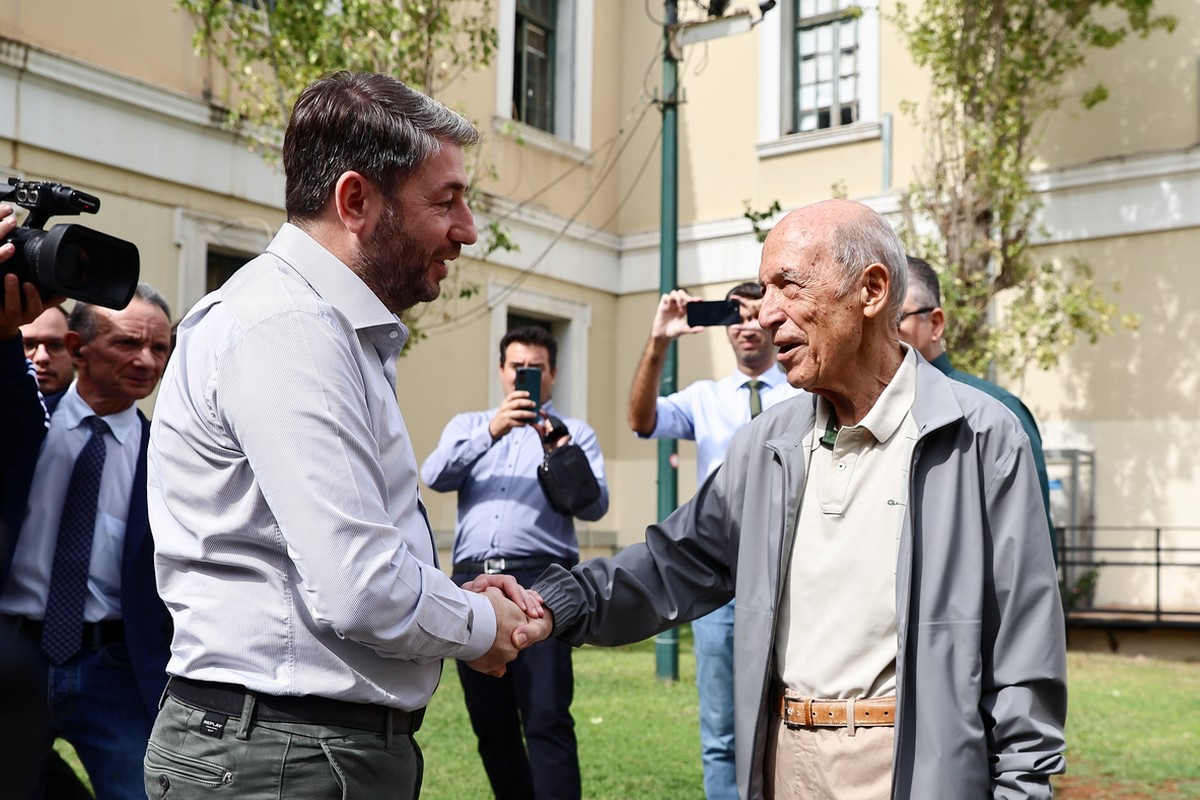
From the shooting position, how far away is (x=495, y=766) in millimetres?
5707

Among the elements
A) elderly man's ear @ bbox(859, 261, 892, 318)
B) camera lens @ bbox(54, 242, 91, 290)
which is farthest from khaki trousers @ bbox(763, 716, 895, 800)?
camera lens @ bbox(54, 242, 91, 290)

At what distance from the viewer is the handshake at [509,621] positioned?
280cm

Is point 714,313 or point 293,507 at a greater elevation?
point 714,313

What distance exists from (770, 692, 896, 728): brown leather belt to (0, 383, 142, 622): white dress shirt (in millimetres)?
2100

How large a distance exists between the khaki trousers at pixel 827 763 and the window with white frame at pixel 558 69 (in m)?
13.0

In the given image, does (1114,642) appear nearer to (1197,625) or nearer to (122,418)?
(1197,625)

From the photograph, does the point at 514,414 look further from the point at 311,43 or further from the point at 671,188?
the point at 311,43

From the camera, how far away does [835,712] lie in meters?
2.83

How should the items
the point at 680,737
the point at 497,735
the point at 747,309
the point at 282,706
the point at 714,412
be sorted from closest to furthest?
the point at 282,706, the point at 497,735, the point at 747,309, the point at 714,412, the point at 680,737

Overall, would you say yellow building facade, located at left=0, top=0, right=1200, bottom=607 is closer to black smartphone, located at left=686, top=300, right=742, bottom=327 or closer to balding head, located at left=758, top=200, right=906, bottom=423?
black smartphone, located at left=686, top=300, right=742, bottom=327

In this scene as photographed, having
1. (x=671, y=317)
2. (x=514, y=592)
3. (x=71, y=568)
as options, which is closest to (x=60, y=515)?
(x=71, y=568)

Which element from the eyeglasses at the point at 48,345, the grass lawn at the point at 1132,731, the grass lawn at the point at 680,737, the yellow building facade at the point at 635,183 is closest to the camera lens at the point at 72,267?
the eyeglasses at the point at 48,345

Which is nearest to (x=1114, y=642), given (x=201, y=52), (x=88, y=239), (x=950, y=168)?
(x=950, y=168)

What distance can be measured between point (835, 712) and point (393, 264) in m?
1.35
